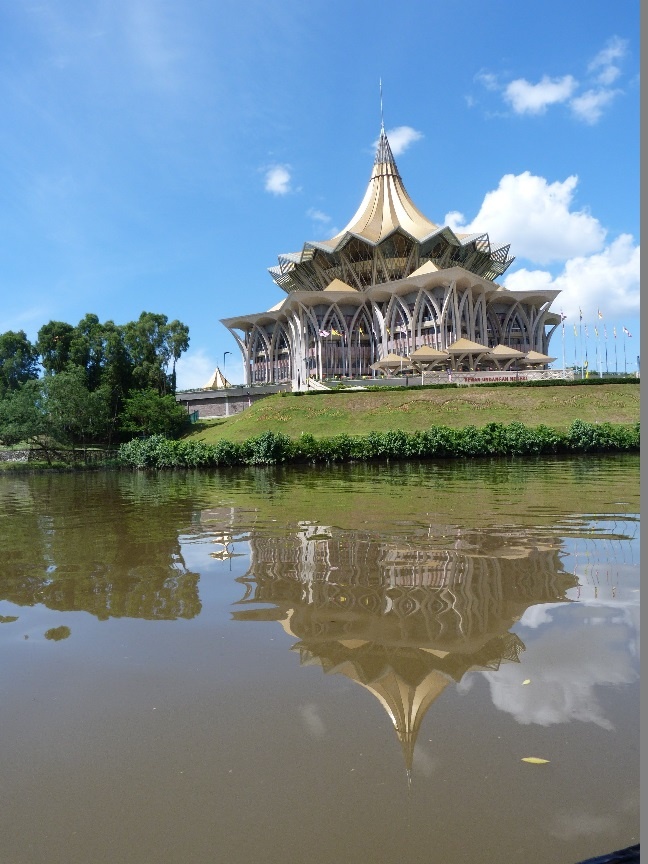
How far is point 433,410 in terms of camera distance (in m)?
38.2

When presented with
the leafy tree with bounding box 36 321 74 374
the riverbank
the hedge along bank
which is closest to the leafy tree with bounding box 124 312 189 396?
the leafy tree with bounding box 36 321 74 374

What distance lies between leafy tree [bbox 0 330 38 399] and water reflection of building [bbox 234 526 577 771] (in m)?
55.5

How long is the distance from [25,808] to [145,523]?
32.6 feet

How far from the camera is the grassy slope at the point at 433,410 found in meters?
36.3

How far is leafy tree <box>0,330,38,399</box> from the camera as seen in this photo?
57.3 metres

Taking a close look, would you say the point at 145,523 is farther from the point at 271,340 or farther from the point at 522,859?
the point at 271,340

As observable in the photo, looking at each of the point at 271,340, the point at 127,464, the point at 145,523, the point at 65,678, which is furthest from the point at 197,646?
the point at 271,340

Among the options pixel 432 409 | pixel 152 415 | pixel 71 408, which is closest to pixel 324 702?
pixel 432 409

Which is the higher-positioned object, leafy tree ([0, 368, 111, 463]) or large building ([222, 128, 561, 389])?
large building ([222, 128, 561, 389])

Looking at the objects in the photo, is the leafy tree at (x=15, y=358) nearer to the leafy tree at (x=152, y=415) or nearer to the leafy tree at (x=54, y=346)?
the leafy tree at (x=54, y=346)

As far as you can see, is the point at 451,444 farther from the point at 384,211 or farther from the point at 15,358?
the point at 15,358

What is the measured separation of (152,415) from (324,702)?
4488cm

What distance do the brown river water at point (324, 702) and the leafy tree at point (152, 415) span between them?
127ft

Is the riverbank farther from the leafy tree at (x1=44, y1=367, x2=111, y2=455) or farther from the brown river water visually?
the brown river water
